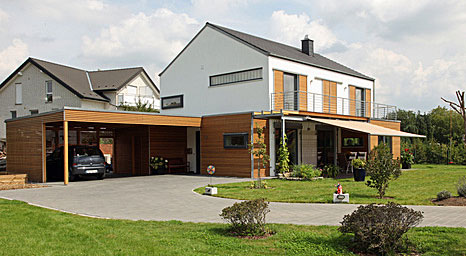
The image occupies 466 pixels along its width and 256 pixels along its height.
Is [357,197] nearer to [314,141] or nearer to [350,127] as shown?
[350,127]

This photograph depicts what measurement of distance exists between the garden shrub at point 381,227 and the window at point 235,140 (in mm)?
11681

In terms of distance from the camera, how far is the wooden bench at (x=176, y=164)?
2040 cm

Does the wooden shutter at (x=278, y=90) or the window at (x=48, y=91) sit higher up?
the window at (x=48, y=91)

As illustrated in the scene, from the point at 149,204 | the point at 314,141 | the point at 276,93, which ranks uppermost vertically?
the point at 276,93

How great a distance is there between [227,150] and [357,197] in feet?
26.6

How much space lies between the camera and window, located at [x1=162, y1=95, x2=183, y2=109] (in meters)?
23.5

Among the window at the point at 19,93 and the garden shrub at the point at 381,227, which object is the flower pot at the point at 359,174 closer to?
the garden shrub at the point at 381,227

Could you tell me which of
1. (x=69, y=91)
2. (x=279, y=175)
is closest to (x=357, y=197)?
(x=279, y=175)

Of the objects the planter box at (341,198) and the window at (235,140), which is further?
the window at (235,140)

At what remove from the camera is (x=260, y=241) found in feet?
18.8

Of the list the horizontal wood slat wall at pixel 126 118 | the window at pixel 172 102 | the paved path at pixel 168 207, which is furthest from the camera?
A: the window at pixel 172 102

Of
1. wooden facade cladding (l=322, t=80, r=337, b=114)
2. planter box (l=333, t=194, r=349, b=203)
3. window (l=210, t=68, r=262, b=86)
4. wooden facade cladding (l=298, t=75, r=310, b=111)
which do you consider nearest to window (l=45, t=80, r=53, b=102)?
window (l=210, t=68, r=262, b=86)

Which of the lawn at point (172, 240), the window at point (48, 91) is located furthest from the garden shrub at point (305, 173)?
the window at point (48, 91)

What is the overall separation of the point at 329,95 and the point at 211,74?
6590 millimetres
